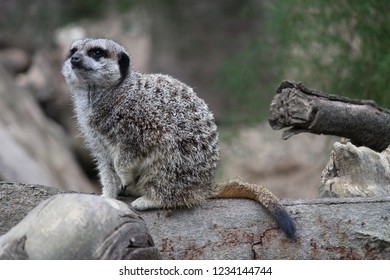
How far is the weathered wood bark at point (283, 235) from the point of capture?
3352mm

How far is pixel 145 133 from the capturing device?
3.59 meters

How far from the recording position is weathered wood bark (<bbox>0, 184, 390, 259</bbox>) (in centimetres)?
335

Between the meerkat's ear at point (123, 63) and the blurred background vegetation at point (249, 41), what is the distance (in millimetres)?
1939

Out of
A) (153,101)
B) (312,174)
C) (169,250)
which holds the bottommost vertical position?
(312,174)

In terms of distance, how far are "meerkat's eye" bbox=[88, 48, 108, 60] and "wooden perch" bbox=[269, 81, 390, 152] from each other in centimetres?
78

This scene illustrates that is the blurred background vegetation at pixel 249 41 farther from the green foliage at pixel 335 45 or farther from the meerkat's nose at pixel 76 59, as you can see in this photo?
the meerkat's nose at pixel 76 59

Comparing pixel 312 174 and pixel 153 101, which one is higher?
pixel 153 101

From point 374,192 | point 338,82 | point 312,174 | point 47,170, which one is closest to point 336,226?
point 374,192

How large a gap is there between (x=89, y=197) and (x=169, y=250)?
669 millimetres

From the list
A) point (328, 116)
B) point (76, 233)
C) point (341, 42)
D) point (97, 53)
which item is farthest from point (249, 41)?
point (76, 233)

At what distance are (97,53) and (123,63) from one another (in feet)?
0.40

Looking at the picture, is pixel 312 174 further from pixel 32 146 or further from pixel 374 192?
pixel 374 192

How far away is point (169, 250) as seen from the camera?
3359 mm

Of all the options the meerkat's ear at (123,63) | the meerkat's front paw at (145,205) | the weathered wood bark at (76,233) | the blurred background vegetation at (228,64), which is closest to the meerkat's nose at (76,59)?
the meerkat's ear at (123,63)
